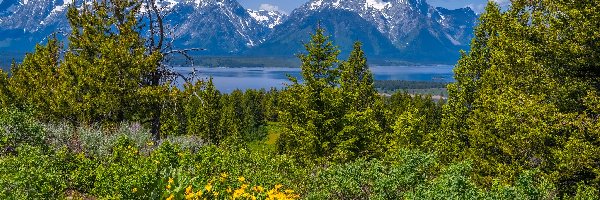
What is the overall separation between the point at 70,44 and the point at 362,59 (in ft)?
71.0

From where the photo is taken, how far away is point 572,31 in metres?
17.0

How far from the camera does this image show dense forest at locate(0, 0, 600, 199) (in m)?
8.84

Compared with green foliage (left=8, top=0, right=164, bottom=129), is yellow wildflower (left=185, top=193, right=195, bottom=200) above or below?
below

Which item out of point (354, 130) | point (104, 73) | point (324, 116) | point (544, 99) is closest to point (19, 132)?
point (104, 73)

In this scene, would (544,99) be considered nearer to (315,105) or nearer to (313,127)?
(313,127)

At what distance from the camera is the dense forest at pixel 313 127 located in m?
8.84

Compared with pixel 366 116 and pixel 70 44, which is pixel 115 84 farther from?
pixel 366 116

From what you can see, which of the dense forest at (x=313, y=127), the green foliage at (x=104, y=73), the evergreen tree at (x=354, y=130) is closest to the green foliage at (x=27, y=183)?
the dense forest at (x=313, y=127)

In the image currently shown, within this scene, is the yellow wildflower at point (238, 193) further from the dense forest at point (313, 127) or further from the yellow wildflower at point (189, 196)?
the yellow wildflower at point (189, 196)

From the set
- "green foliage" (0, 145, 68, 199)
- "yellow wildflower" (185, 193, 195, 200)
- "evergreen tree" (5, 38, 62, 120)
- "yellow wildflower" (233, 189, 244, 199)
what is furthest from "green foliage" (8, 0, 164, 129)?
"yellow wildflower" (185, 193, 195, 200)

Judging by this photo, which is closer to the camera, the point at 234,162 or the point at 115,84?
the point at 234,162

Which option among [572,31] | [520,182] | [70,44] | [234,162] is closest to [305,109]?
[70,44]

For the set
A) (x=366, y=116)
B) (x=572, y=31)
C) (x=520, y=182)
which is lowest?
(x=366, y=116)

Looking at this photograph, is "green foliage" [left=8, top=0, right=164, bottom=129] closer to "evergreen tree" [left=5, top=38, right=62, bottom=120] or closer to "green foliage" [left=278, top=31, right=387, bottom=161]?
"evergreen tree" [left=5, top=38, right=62, bottom=120]
